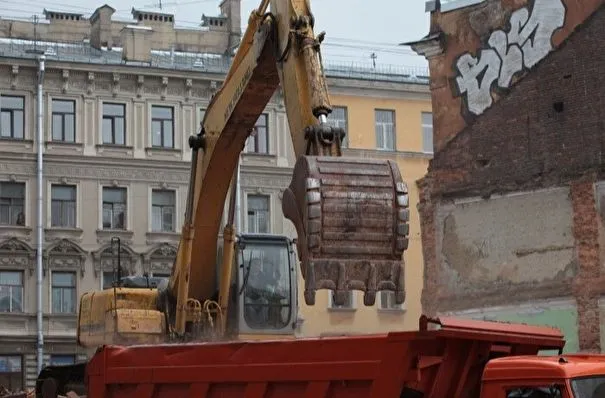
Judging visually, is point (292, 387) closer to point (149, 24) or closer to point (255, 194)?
point (255, 194)

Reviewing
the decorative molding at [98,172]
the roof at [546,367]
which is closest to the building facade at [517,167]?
the roof at [546,367]

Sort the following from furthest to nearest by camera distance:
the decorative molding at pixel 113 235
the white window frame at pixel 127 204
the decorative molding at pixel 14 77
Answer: the white window frame at pixel 127 204, the decorative molding at pixel 113 235, the decorative molding at pixel 14 77

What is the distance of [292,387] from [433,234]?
1734 centimetres

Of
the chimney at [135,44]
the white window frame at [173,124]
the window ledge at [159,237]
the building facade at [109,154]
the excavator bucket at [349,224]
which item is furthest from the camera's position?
the chimney at [135,44]

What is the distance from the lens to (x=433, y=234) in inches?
1104

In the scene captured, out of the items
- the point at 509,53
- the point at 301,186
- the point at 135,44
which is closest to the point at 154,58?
the point at 135,44

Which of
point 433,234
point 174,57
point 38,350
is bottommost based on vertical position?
point 38,350

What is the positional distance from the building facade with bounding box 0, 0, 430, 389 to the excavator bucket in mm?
29700

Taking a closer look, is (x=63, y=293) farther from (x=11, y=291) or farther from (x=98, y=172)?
(x=98, y=172)

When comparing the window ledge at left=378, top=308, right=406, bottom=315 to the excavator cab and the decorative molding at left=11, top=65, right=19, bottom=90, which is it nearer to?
the decorative molding at left=11, top=65, right=19, bottom=90

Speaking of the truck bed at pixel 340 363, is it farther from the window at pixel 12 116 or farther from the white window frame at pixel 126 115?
the white window frame at pixel 126 115

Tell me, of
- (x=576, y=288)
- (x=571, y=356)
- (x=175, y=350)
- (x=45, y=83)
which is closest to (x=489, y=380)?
(x=571, y=356)

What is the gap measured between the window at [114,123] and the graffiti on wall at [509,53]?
1803 cm

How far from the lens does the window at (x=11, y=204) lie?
136 feet
